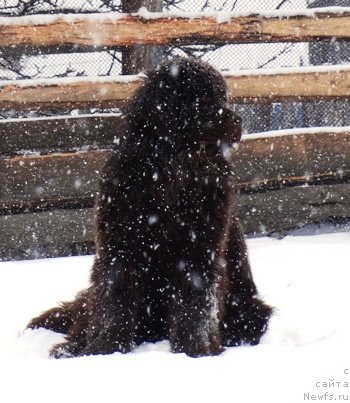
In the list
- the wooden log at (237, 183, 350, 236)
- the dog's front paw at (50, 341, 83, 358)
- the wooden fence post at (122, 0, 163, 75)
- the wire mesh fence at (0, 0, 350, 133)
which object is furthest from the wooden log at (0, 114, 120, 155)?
the dog's front paw at (50, 341, 83, 358)

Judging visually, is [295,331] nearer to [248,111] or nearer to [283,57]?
[248,111]

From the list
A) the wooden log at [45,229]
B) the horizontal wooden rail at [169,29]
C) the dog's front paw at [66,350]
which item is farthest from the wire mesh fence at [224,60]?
the dog's front paw at [66,350]

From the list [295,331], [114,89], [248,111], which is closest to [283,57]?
[248,111]

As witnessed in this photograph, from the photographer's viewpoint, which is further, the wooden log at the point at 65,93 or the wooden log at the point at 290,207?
the wooden log at the point at 290,207

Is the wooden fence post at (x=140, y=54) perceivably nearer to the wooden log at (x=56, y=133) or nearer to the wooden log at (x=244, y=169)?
the wooden log at (x=56, y=133)

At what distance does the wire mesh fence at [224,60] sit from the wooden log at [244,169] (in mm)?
1190

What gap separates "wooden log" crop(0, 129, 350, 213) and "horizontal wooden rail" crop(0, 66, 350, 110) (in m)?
0.35

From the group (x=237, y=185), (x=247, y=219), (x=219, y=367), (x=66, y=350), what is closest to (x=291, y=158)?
(x=237, y=185)

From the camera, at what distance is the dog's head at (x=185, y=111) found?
2930 millimetres

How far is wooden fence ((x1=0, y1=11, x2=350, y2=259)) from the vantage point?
529 cm

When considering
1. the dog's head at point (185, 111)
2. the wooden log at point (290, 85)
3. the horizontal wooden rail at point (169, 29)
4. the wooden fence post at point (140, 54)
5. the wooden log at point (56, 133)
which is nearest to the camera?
the dog's head at point (185, 111)

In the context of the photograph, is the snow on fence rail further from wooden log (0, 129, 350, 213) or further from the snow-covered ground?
the snow-covered ground

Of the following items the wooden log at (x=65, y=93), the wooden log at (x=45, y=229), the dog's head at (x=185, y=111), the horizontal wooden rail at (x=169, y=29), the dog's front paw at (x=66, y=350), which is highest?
the horizontal wooden rail at (x=169, y=29)

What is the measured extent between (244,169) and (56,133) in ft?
5.15
